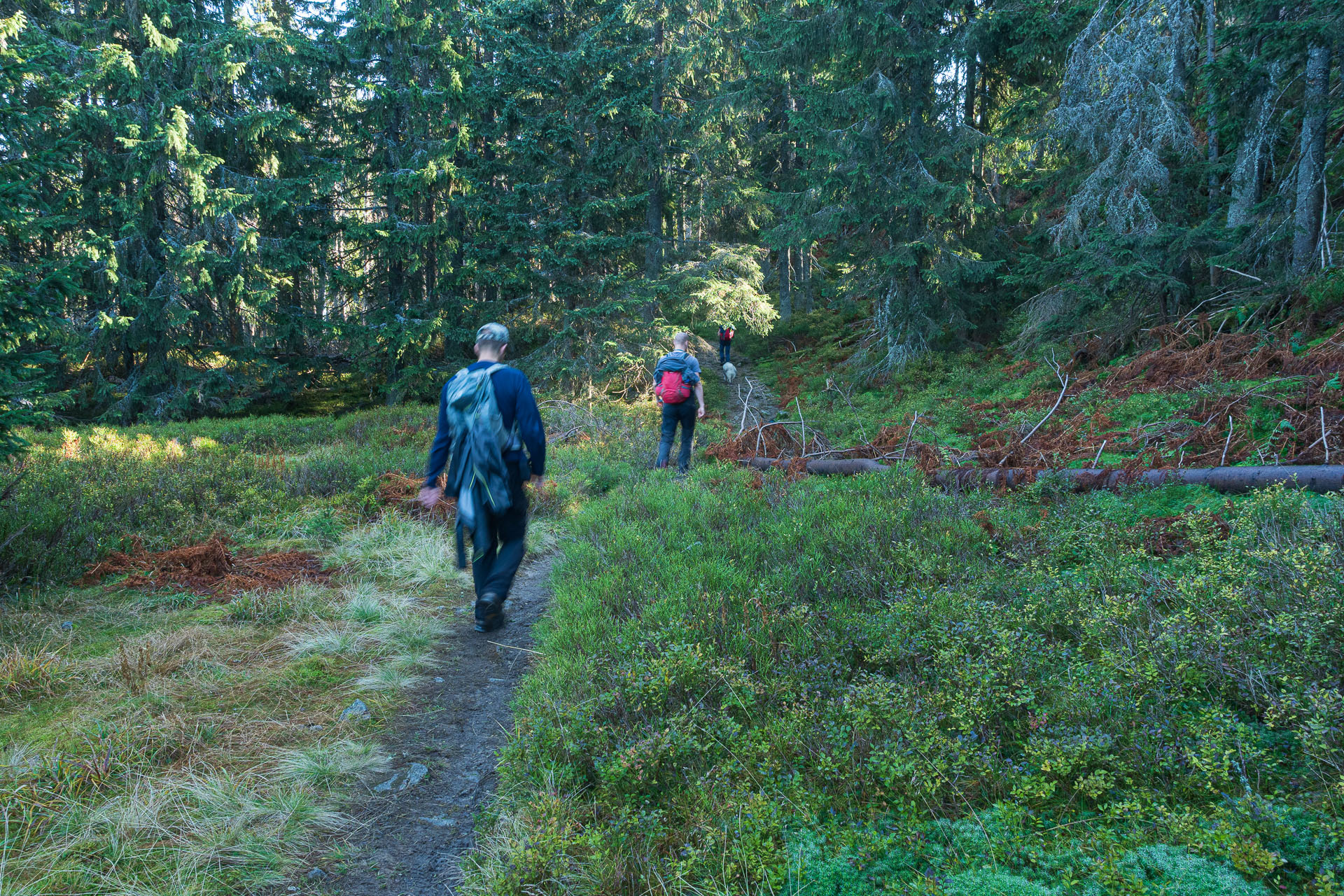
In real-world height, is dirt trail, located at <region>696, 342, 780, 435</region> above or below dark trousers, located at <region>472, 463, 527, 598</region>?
above

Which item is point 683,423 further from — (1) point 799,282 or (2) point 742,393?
(1) point 799,282

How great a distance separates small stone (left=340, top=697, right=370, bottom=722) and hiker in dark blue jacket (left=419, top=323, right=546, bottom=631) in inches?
53.0

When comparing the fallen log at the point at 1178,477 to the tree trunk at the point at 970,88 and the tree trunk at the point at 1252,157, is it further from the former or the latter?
the tree trunk at the point at 970,88

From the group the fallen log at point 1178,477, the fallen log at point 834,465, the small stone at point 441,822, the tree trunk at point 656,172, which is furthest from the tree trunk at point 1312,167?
the tree trunk at point 656,172

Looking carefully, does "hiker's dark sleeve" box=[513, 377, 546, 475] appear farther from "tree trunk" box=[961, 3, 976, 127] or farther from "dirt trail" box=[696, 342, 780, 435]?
"tree trunk" box=[961, 3, 976, 127]

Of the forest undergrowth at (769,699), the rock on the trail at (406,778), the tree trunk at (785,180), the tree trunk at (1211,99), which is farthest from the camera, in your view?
the tree trunk at (785,180)

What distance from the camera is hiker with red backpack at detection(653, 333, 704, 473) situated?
927 cm

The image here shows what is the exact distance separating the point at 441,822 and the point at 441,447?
299 cm

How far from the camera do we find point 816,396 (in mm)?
17031

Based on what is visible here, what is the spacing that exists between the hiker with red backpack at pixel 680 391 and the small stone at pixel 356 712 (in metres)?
5.89

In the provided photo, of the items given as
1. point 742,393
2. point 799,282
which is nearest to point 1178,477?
point 742,393

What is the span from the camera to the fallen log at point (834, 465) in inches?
337

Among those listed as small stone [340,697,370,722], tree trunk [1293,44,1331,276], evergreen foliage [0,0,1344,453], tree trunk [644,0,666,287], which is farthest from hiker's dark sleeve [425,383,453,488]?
tree trunk [644,0,666,287]

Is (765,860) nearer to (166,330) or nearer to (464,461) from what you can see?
(464,461)
